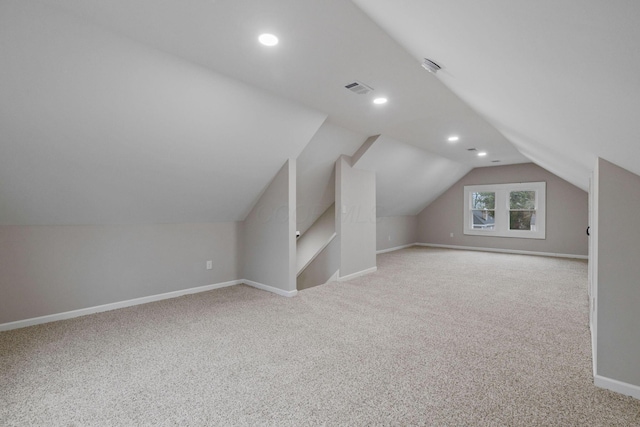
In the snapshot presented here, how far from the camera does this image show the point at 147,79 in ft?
7.82

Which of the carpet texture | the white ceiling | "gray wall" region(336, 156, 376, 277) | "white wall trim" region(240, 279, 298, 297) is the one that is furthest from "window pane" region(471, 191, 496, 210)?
"white wall trim" region(240, 279, 298, 297)

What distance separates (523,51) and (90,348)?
337cm

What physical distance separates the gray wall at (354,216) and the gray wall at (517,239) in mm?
4096

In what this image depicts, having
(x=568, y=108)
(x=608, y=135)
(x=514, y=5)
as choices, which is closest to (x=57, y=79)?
(x=514, y=5)

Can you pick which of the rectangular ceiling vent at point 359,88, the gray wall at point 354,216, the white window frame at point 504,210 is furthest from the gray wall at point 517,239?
the rectangular ceiling vent at point 359,88

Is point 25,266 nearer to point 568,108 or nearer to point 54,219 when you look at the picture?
point 54,219

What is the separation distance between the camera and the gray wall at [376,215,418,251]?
25.5ft

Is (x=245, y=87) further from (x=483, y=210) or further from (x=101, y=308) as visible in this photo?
(x=483, y=210)

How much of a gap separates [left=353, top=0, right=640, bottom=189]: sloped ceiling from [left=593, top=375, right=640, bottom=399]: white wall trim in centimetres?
133

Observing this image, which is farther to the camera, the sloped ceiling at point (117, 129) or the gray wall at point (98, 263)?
the gray wall at point (98, 263)

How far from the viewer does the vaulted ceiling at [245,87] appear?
0.97m

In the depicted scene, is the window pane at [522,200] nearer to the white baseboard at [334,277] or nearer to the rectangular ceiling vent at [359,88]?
the white baseboard at [334,277]

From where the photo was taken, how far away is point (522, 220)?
760cm

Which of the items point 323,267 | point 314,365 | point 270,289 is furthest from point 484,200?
point 314,365
